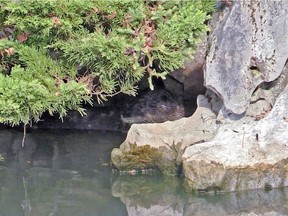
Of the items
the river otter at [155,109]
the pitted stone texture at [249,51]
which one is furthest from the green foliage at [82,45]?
the river otter at [155,109]

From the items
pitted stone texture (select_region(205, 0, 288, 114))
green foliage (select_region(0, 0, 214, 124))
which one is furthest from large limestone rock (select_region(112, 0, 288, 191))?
green foliage (select_region(0, 0, 214, 124))

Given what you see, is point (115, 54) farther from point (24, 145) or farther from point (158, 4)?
point (24, 145)

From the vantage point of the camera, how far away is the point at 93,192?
458cm

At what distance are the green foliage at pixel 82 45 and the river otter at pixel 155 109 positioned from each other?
3.52 ft

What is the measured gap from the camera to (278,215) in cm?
414

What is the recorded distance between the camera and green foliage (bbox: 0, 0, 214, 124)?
14.7ft

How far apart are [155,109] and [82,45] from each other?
1599mm

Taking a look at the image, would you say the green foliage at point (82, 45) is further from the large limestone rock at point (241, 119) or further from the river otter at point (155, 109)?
the river otter at point (155, 109)

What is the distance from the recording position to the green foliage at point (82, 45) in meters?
4.48

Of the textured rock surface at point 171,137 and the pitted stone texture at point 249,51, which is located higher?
the pitted stone texture at point 249,51

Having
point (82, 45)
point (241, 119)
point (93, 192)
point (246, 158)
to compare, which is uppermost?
point (82, 45)

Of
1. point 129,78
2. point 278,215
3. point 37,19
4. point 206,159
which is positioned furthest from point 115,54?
point 278,215

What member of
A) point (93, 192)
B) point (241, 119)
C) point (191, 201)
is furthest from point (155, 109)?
point (191, 201)

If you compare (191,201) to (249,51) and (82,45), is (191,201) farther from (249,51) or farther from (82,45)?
(82,45)
